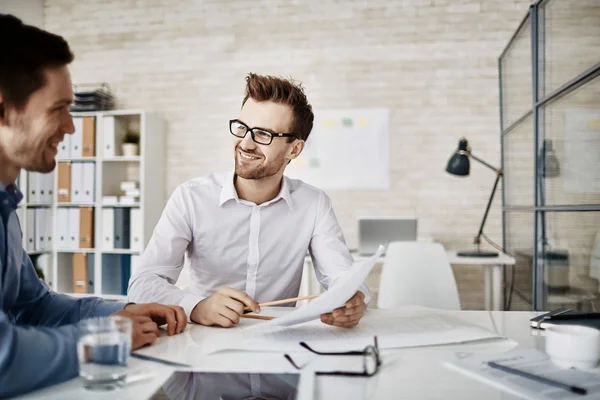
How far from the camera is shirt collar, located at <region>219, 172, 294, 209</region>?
69.0 inches

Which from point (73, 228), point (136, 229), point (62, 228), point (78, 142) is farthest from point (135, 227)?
point (78, 142)

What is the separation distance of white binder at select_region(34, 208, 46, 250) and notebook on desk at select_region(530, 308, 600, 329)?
3917mm

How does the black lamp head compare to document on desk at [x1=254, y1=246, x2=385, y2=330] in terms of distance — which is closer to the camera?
document on desk at [x1=254, y1=246, x2=385, y2=330]

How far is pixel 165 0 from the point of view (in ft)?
14.3

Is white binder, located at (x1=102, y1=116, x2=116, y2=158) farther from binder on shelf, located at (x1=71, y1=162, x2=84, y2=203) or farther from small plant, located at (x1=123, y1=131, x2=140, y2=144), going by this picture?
binder on shelf, located at (x1=71, y1=162, x2=84, y2=203)

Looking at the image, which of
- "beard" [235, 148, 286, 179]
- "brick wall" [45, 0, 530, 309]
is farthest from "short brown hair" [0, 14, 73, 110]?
"brick wall" [45, 0, 530, 309]

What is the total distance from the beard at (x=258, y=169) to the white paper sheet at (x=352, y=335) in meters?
0.62

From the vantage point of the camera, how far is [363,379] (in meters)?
0.81

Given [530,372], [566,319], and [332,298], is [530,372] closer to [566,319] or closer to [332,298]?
[332,298]

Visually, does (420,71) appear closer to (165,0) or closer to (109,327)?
(165,0)

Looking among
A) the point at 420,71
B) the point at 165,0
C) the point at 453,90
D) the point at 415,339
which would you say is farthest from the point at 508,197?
the point at 165,0

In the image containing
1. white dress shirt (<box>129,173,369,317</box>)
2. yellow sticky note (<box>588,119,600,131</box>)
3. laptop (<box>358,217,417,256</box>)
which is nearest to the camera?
white dress shirt (<box>129,173,369,317</box>)

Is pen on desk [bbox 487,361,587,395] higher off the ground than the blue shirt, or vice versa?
the blue shirt

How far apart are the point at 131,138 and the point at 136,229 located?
0.77 m
